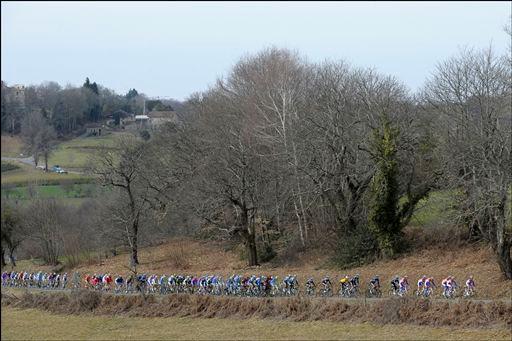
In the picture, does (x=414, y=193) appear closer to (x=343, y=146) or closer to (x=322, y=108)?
(x=343, y=146)

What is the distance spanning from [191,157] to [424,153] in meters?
19.0

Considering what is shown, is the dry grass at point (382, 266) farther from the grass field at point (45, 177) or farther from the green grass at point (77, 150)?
the green grass at point (77, 150)

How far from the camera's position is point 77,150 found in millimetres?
55906

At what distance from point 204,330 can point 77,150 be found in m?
35.1

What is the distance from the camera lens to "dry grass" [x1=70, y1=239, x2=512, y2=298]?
28.7m

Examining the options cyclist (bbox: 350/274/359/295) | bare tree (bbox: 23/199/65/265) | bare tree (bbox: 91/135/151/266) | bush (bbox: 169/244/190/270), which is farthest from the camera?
bare tree (bbox: 23/199/65/265)

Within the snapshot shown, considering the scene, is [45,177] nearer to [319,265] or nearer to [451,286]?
[319,265]

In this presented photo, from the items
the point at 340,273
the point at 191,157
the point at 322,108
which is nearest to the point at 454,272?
the point at 340,273

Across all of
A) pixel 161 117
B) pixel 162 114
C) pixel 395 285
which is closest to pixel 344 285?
pixel 395 285

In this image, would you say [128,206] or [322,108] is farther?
[128,206]

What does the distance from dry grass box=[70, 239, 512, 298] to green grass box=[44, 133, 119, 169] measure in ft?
38.5

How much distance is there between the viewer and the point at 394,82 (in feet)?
144

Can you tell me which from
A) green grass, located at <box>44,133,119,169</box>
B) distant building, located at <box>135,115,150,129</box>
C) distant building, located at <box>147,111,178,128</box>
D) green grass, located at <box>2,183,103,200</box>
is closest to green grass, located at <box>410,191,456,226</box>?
distant building, located at <box>147,111,178,128</box>

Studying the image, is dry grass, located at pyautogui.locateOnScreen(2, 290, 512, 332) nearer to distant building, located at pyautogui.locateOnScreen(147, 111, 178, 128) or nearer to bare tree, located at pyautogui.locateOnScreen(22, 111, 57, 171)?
bare tree, located at pyautogui.locateOnScreen(22, 111, 57, 171)
